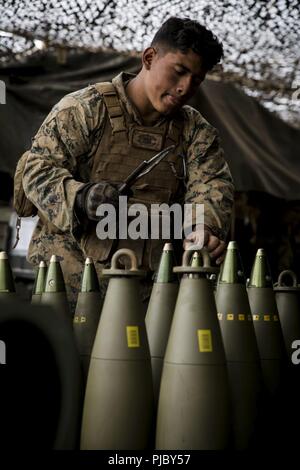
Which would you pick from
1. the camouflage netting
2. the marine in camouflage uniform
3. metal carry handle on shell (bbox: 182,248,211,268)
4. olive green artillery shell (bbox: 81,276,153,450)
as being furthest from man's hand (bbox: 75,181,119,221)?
the camouflage netting

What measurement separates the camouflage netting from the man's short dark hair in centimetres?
124

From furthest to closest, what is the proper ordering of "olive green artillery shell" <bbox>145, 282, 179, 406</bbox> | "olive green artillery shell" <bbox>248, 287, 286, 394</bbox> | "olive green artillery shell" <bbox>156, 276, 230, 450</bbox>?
"olive green artillery shell" <bbox>248, 287, 286, 394</bbox> < "olive green artillery shell" <bbox>145, 282, 179, 406</bbox> < "olive green artillery shell" <bbox>156, 276, 230, 450</bbox>

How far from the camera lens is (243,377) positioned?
1.62 metres

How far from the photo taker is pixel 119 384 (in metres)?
1.46

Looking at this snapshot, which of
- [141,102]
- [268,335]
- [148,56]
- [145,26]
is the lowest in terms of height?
[268,335]

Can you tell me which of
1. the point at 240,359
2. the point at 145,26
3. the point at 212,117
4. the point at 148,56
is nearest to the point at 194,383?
the point at 240,359

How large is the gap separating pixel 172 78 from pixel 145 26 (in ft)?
5.64

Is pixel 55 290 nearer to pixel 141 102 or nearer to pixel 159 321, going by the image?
pixel 159 321

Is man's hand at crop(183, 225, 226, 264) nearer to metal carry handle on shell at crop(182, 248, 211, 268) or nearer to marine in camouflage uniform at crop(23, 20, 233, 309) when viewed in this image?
marine in camouflage uniform at crop(23, 20, 233, 309)

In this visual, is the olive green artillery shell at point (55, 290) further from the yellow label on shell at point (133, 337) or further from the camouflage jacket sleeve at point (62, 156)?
the camouflage jacket sleeve at point (62, 156)

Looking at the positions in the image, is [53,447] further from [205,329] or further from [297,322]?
[297,322]

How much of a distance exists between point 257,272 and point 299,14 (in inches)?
90.2

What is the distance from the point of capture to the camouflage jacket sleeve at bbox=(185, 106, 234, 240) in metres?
2.58

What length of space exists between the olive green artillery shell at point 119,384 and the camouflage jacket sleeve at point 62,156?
82cm
